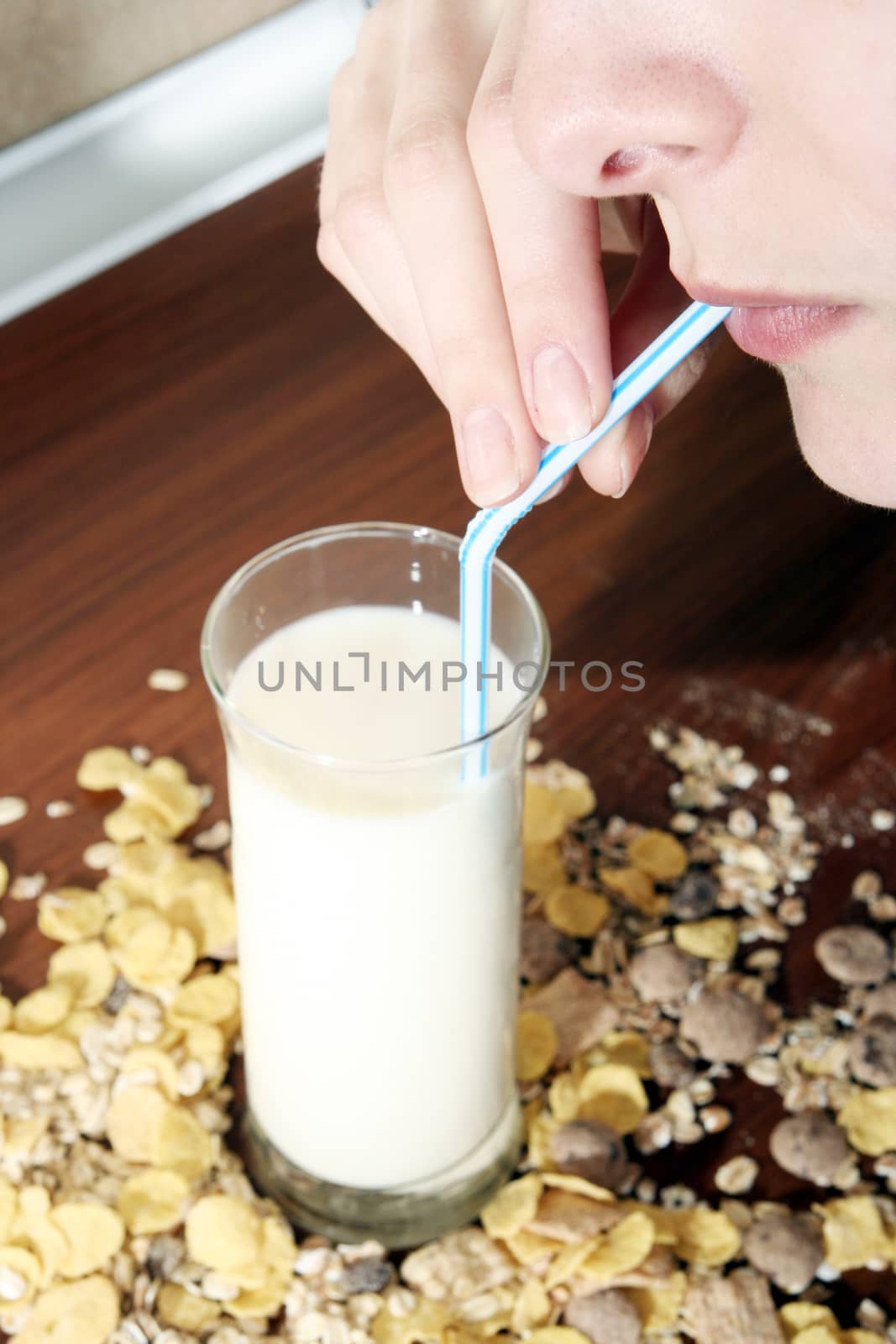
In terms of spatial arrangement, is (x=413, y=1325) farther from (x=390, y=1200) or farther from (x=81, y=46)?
(x=81, y=46)

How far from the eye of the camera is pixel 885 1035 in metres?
0.69

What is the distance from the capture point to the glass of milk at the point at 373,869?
1.78ft

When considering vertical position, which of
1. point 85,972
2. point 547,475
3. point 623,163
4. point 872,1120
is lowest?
point 872,1120

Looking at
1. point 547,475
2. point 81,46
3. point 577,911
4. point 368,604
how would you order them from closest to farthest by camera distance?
1. point 547,475
2. point 368,604
3. point 577,911
4. point 81,46

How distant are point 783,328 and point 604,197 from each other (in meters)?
0.09

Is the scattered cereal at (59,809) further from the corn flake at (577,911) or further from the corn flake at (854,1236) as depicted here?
the corn flake at (854,1236)

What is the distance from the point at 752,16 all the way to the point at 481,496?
0.17m

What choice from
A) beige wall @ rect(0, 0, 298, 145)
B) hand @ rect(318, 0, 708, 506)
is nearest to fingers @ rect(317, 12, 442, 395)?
hand @ rect(318, 0, 708, 506)

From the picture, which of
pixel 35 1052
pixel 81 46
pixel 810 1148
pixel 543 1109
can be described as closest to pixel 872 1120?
pixel 810 1148

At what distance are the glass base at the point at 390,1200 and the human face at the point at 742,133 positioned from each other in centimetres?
38

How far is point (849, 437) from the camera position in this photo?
532mm

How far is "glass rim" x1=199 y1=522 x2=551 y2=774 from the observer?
51 centimetres

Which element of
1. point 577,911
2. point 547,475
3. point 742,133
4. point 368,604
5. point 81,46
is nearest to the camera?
point 742,133

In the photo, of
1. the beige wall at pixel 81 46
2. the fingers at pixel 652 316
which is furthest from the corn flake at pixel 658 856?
the beige wall at pixel 81 46
